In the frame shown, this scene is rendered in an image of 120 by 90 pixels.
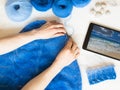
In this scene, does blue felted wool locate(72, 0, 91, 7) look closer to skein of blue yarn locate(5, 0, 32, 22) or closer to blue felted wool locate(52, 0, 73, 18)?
blue felted wool locate(52, 0, 73, 18)

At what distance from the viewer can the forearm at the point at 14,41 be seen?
0.99 m

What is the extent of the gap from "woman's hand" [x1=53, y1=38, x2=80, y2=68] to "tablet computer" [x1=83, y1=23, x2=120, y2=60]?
0.04 metres

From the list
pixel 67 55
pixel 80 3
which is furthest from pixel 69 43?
pixel 80 3

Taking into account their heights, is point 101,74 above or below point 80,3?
below

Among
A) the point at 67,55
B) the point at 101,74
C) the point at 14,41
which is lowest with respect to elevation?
the point at 101,74

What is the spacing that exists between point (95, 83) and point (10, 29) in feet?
1.23

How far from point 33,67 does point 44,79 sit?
72mm

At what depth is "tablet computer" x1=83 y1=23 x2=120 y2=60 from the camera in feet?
3.29

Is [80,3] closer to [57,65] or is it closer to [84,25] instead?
[84,25]

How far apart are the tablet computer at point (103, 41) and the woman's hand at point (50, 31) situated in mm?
100

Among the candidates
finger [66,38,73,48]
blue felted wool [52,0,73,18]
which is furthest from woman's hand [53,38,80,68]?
blue felted wool [52,0,73,18]

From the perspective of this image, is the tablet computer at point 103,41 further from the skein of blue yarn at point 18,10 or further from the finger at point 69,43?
the skein of blue yarn at point 18,10

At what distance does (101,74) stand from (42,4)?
0.34 metres

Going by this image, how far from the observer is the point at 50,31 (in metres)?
1.02
